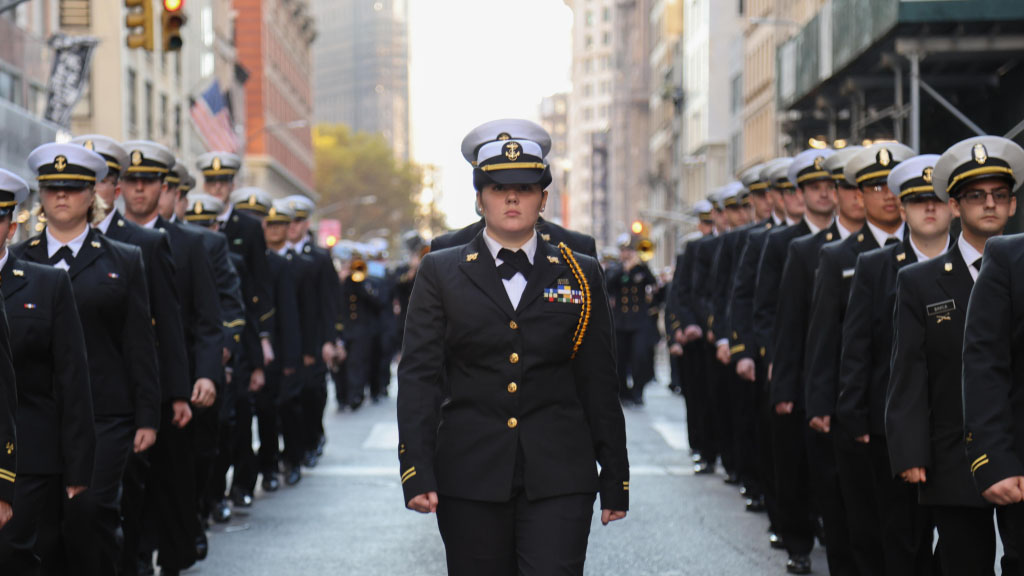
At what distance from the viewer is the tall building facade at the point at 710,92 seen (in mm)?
86688

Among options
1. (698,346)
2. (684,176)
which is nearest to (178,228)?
(698,346)

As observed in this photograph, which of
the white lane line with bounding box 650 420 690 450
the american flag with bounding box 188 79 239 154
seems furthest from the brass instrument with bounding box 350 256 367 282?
the american flag with bounding box 188 79 239 154

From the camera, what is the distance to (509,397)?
6020 millimetres

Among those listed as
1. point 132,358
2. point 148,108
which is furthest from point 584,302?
point 148,108

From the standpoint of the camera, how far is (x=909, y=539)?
7738 mm

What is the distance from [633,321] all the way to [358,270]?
3892 millimetres

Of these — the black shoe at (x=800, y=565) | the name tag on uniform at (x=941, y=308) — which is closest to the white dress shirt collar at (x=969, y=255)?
the name tag on uniform at (x=941, y=308)

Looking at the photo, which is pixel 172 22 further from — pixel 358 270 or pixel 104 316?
pixel 104 316

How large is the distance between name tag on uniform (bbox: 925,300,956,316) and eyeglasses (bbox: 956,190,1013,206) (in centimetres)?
43

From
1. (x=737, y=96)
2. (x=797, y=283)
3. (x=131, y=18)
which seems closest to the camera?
(x=797, y=283)

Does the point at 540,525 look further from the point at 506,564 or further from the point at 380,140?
the point at 380,140

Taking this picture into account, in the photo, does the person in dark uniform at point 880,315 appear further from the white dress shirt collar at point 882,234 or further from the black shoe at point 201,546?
the black shoe at point 201,546

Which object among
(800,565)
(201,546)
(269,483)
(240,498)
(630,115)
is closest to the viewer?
(800,565)

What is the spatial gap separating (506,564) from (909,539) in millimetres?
2435
